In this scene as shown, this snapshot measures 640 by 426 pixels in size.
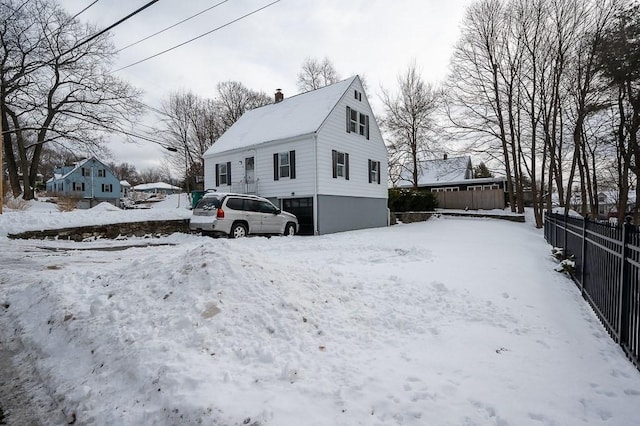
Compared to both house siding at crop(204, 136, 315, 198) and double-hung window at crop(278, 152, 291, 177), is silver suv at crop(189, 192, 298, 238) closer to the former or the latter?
house siding at crop(204, 136, 315, 198)

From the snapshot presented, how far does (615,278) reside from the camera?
13.5 feet

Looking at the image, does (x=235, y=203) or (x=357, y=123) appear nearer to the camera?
(x=235, y=203)

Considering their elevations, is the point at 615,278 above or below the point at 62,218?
below

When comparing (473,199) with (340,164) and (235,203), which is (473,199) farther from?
(235,203)

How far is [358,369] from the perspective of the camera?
3043 mm

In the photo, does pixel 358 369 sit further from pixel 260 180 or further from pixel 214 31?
pixel 260 180

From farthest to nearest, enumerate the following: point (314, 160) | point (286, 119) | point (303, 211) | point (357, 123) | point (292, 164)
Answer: point (357, 123) → point (286, 119) → point (292, 164) → point (303, 211) → point (314, 160)

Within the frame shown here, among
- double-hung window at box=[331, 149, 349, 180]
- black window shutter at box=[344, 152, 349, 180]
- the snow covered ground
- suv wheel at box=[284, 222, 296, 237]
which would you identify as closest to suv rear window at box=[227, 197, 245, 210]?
suv wheel at box=[284, 222, 296, 237]

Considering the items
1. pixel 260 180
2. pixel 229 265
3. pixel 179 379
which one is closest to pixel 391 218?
pixel 260 180

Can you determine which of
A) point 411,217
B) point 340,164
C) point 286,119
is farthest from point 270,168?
point 411,217

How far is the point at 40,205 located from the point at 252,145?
14.5 meters

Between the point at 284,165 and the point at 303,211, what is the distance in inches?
102

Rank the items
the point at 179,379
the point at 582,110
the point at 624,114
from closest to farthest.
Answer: the point at 179,379, the point at 624,114, the point at 582,110

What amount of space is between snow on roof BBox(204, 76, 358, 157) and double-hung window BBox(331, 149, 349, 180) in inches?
77.8
